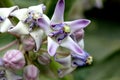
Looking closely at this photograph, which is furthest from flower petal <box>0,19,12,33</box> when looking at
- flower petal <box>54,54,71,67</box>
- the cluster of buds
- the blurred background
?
the blurred background

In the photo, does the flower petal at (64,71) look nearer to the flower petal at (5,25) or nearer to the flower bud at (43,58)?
the flower bud at (43,58)

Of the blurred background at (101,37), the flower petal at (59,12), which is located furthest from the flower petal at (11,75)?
the blurred background at (101,37)

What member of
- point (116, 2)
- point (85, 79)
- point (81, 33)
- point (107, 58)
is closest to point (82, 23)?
point (81, 33)

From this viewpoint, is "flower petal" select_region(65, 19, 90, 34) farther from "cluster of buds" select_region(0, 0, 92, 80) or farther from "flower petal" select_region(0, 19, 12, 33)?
"flower petal" select_region(0, 19, 12, 33)

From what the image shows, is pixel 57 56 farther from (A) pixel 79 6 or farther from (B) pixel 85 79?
(A) pixel 79 6

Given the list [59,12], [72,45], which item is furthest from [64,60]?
[59,12]

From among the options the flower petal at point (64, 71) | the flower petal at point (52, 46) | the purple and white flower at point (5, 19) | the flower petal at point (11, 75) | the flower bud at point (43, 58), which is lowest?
the flower petal at point (64, 71)

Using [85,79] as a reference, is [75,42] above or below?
above
